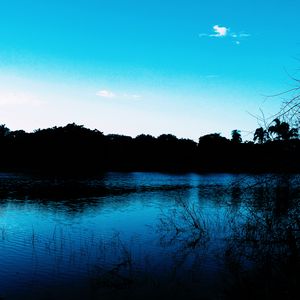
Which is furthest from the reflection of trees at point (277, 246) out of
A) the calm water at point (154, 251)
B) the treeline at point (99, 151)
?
the treeline at point (99, 151)

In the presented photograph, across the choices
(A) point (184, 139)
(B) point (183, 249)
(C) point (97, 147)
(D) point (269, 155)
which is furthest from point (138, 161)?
(D) point (269, 155)

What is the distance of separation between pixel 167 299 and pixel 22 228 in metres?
15.5

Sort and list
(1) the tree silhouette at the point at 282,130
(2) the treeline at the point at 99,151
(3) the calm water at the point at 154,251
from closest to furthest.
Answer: (1) the tree silhouette at the point at 282,130 < (3) the calm water at the point at 154,251 < (2) the treeline at the point at 99,151

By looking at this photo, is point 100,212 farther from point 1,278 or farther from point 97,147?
point 97,147

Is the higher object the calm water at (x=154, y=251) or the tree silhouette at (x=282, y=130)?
the tree silhouette at (x=282, y=130)

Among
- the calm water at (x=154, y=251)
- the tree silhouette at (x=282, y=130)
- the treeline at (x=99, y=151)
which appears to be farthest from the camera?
the treeline at (x=99, y=151)

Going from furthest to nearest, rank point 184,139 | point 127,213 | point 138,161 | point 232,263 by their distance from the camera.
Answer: point 184,139
point 138,161
point 127,213
point 232,263

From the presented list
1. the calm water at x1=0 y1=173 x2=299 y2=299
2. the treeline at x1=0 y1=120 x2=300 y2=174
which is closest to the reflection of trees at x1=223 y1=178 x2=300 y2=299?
the calm water at x1=0 y1=173 x2=299 y2=299

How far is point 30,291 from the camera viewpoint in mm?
12984

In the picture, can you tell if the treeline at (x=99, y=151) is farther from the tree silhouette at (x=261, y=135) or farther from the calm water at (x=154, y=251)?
the tree silhouette at (x=261, y=135)

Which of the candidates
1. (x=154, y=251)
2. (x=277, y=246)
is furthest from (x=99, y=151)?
(x=277, y=246)

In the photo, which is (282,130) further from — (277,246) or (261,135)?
(277,246)

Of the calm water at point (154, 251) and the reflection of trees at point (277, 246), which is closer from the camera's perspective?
the reflection of trees at point (277, 246)

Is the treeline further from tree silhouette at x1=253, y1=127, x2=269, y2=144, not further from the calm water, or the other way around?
tree silhouette at x1=253, y1=127, x2=269, y2=144
